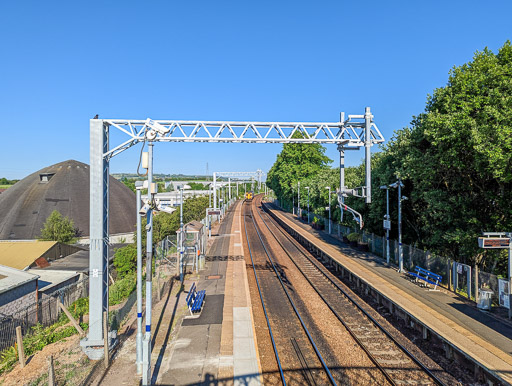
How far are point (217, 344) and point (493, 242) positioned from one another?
35.0 ft

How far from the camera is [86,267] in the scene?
25312mm

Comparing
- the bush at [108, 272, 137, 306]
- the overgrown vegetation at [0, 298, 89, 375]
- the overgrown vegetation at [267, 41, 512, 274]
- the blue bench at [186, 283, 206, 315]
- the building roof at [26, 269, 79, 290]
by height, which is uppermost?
the overgrown vegetation at [267, 41, 512, 274]

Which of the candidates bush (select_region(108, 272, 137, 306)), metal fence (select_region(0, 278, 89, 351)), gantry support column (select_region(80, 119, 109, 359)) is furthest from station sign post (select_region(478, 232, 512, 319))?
bush (select_region(108, 272, 137, 306))

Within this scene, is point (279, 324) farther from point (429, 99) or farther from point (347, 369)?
point (429, 99)

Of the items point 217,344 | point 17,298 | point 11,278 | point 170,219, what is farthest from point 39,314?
point 170,219

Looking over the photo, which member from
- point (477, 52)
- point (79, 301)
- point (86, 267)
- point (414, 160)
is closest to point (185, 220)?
point (86, 267)

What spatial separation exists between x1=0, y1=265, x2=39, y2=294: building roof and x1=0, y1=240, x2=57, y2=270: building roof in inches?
276

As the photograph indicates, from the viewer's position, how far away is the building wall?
14734 millimetres

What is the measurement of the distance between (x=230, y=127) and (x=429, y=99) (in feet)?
38.4

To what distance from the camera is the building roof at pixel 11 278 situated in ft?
49.4

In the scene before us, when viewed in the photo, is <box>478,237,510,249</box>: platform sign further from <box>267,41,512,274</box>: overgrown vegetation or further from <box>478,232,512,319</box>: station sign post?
<box>267,41,512,274</box>: overgrown vegetation

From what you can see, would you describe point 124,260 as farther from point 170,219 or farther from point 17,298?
point 170,219

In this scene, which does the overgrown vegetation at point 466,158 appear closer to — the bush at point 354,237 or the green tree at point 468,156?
the green tree at point 468,156

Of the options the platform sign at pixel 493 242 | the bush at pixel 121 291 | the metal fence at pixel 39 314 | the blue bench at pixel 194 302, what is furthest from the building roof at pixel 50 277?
the platform sign at pixel 493 242
